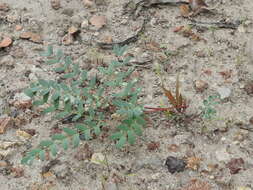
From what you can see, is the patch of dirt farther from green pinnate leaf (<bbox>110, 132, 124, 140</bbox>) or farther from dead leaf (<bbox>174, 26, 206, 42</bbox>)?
green pinnate leaf (<bbox>110, 132, 124, 140</bbox>)

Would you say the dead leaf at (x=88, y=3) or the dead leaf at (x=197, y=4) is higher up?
Answer: the dead leaf at (x=197, y=4)

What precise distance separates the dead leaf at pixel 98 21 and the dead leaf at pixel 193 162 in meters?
1.14

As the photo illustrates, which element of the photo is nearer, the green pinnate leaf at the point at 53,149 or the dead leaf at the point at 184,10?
the green pinnate leaf at the point at 53,149

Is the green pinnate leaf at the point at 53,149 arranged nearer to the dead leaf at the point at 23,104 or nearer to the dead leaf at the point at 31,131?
the dead leaf at the point at 31,131

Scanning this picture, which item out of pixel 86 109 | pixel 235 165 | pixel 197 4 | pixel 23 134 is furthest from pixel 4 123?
pixel 197 4

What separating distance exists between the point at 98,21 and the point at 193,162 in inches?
47.6

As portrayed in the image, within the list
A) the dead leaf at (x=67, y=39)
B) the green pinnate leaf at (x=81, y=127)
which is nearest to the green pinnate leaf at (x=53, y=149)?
the green pinnate leaf at (x=81, y=127)

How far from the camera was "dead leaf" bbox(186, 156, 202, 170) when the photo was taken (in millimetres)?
2329

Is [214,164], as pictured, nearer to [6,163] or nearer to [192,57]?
[192,57]

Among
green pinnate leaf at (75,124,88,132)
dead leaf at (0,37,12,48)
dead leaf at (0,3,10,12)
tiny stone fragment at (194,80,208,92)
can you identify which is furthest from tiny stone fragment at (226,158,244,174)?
dead leaf at (0,3,10,12)

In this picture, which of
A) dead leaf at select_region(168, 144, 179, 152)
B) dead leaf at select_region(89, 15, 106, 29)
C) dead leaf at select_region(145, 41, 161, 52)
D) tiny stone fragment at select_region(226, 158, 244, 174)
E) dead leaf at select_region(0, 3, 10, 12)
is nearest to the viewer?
tiny stone fragment at select_region(226, 158, 244, 174)

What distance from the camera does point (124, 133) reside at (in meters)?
2.21

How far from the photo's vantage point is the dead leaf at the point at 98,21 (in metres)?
3.07

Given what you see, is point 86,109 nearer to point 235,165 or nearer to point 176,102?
point 176,102
